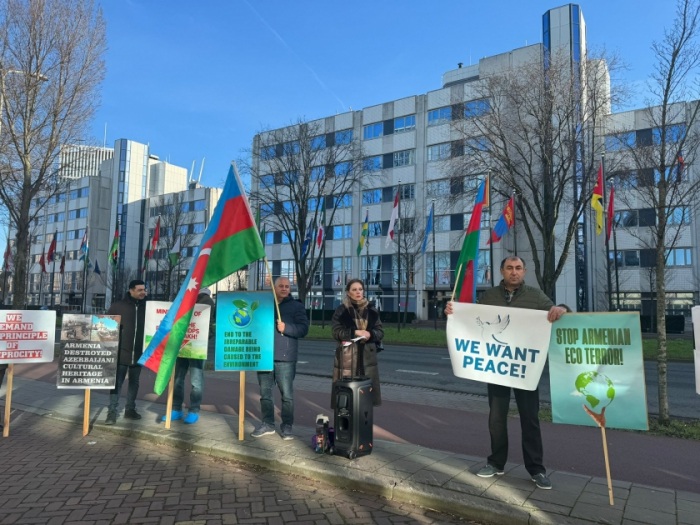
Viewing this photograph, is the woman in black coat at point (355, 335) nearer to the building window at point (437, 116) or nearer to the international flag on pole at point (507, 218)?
the international flag on pole at point (507, 218)

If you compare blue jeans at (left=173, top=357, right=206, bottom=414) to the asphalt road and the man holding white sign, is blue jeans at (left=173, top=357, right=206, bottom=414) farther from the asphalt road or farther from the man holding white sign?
the asphalt road

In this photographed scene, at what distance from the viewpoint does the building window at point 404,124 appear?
50.0 m

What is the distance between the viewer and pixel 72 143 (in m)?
17.3

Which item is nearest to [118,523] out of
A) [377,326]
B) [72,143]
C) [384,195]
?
[377,326]

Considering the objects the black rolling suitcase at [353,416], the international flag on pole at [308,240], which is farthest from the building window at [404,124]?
the black rolling suitcase at [353,416]

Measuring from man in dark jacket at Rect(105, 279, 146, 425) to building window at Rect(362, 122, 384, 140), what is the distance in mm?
47607

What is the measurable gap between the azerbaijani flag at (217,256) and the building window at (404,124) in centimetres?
4595

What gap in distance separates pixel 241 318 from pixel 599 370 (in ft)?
Answer: 13.7

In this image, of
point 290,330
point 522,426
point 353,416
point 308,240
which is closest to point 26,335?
point 290,330

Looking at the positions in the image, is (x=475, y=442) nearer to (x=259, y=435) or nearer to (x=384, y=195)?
(x=259, y=435)

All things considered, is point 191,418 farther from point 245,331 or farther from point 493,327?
point 493,327

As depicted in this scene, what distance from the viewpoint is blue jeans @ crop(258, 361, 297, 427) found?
20.2 ft

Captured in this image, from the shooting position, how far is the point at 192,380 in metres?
7.35

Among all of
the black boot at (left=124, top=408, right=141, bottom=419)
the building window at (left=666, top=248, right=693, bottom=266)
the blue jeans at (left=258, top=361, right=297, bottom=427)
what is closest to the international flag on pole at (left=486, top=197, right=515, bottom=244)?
the blue jeans at (left=258, top=361, right=297, bottom=427)
